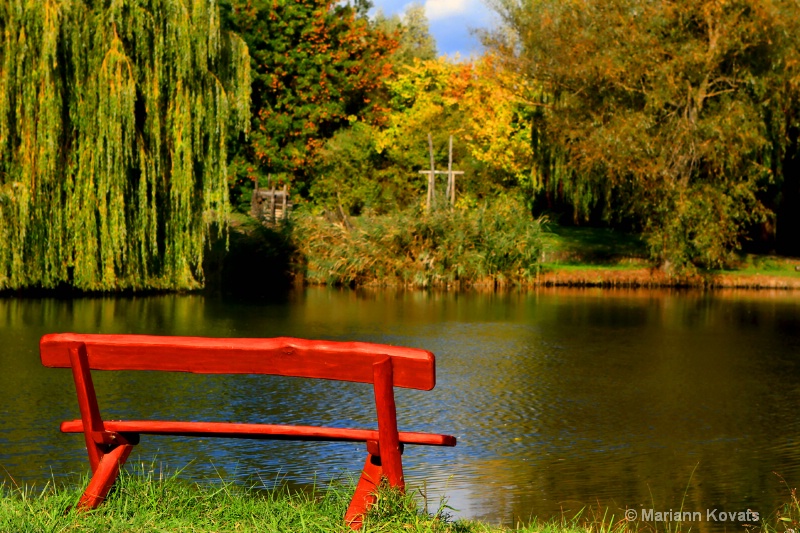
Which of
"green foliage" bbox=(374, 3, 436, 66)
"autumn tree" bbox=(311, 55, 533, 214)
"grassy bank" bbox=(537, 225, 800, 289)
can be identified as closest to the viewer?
"grassy bank" bbox=(537, 225, 800, 289)

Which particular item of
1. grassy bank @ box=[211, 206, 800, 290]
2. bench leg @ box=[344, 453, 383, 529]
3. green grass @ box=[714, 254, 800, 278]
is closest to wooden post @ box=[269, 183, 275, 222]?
grassy bank @ box=[211, 206, 800, 290]

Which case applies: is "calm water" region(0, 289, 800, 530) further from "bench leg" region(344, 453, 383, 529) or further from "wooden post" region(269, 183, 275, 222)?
"wooden post" region(269, 183, 275, 222)

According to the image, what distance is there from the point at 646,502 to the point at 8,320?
13.6 meters

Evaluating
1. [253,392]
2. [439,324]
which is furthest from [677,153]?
[253,392]

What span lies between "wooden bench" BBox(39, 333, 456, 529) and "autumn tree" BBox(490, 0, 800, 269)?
82.6 feet

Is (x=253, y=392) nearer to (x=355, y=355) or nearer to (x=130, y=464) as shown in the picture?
(x=130, y=464)

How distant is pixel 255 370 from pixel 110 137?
→ 55.5ft

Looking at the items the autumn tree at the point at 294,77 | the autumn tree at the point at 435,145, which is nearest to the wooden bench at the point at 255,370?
the autumn tree at the point at 435,145

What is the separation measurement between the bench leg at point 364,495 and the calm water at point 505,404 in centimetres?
206

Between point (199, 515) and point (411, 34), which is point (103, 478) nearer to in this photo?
point (199, 515)

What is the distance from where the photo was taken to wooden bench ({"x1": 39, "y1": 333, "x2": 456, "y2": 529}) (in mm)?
4805

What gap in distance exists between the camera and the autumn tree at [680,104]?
29.1 meters

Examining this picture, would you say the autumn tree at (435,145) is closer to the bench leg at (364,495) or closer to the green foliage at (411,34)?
the green foliage at (411,34)

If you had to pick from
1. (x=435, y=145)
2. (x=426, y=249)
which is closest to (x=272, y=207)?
(x=426, y=249)
